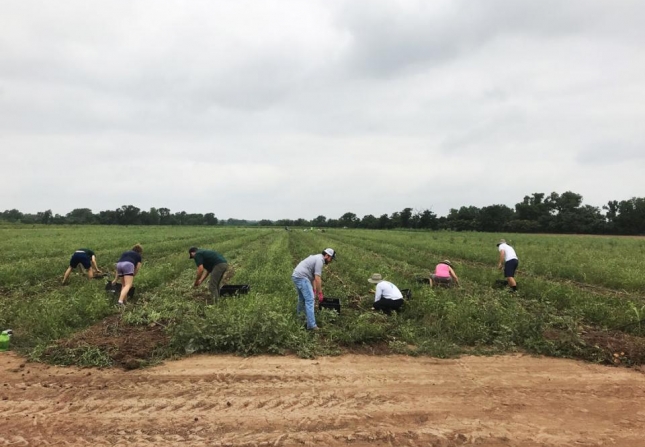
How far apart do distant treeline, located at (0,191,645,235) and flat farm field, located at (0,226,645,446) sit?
8786 centimetres

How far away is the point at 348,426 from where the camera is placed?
4.06m

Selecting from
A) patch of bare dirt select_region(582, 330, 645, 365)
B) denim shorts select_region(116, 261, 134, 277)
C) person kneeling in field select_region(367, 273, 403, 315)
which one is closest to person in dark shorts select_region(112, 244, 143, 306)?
denim shorts select_region(116, 261, 134, 277)

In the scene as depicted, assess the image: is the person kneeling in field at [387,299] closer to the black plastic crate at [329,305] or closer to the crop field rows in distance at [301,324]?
the crop field rows in distance at [301,324]

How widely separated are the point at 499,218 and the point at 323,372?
10273 centimetres

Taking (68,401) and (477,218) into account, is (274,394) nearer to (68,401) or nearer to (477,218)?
(68,401)

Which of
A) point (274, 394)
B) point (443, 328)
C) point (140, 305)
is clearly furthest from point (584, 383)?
point (140, 305)

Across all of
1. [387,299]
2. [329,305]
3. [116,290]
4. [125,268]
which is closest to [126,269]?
[125,268]

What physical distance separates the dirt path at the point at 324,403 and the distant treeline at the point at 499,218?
91.1 metres

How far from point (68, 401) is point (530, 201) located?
12510 centimetres

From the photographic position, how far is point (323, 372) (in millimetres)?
5547

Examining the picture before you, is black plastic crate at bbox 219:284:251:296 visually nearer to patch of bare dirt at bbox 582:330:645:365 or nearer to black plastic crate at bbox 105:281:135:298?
black plastic crate at bbox 105:281:135:298

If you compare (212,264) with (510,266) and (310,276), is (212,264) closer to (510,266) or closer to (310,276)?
(310,276)

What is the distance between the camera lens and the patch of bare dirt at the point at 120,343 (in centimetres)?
592

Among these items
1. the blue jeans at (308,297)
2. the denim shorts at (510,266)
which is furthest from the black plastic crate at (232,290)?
the denim shorts at (510,266)
